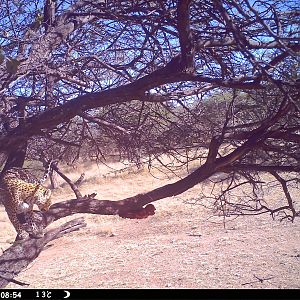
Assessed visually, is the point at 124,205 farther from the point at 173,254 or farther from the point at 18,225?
the point at 173,254

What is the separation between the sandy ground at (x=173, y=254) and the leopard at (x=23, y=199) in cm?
126

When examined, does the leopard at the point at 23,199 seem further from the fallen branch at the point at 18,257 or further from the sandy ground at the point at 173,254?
the sandy ground at the point at 173,254

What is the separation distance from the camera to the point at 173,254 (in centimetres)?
1048

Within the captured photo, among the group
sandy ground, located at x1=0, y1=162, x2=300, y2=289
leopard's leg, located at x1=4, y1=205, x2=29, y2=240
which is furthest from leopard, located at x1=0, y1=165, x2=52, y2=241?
sandy ground, located at x1=0, y1=162, x2=300, y2=289

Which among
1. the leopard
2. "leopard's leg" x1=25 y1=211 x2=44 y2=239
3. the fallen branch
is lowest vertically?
the fallen branch

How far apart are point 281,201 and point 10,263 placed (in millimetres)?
11046

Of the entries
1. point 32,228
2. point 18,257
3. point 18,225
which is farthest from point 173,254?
point 18,257

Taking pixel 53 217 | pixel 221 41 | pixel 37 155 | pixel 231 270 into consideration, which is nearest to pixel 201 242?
pixel 231 270

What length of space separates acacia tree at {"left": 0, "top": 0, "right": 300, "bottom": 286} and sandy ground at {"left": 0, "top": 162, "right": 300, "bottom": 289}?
201cm

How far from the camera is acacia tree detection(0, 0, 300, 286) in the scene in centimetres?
360

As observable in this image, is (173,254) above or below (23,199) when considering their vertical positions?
below

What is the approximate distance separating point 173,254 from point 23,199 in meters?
6.51

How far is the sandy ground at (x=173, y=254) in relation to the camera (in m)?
7.99

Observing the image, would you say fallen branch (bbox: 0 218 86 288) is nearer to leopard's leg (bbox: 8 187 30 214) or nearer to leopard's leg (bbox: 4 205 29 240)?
leopard's leg (bbox: 4 205 29 240)
